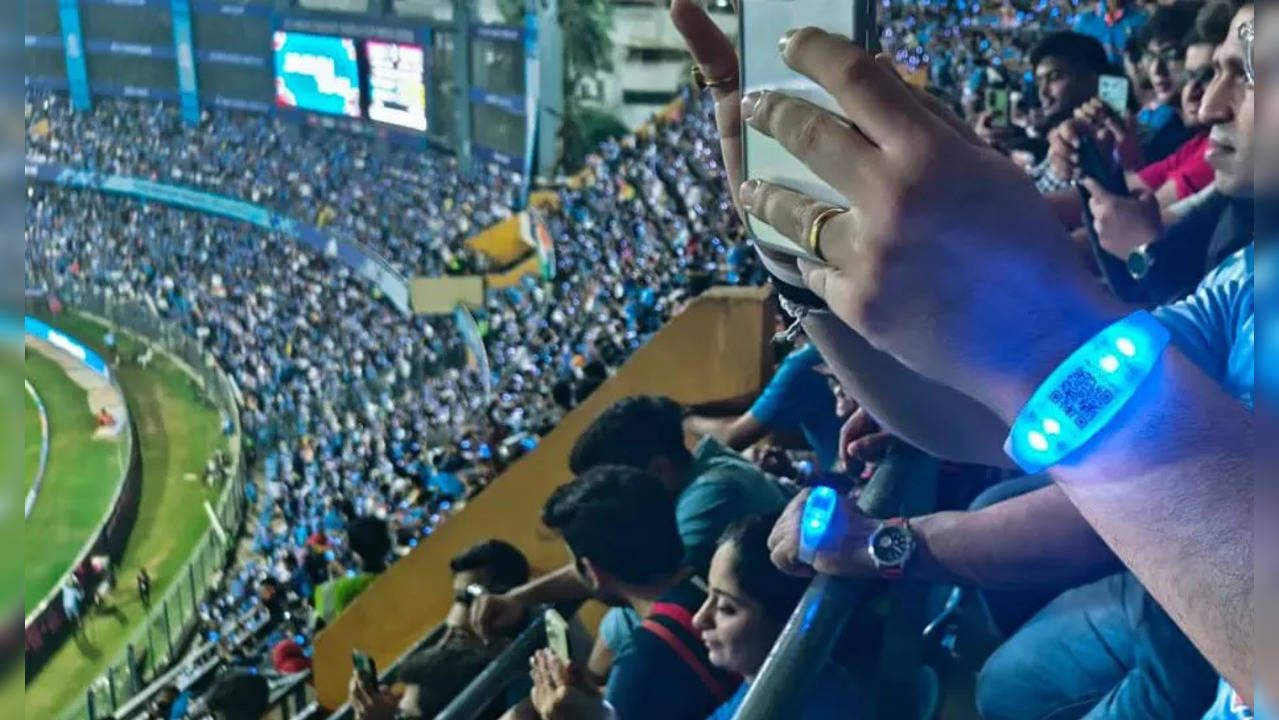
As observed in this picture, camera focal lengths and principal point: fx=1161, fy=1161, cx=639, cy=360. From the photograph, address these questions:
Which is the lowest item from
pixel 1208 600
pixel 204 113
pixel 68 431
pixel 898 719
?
pixel 68 431

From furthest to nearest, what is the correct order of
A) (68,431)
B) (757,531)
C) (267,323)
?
1. (267,323)
2. (68,431)
3. (757,531)

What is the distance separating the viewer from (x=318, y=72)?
41.3ft

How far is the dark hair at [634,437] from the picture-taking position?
194cm

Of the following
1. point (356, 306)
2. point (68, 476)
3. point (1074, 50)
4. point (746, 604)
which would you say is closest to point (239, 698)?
point (746, 604)

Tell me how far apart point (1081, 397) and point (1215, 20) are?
4.27 feet

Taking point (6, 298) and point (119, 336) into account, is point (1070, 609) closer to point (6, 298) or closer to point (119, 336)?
point (6, 298)

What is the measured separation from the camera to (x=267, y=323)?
1118 centimetres

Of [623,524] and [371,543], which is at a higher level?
[623,524]

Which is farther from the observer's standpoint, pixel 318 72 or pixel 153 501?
pixel 318 72

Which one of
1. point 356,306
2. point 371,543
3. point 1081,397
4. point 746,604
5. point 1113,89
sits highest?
point 1081,397

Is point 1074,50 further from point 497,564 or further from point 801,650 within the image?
point 801,650

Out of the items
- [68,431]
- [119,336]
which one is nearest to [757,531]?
[68,431]

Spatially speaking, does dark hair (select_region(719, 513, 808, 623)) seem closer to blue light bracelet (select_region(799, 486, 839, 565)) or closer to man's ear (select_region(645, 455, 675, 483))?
blue light bracelet (select_region(799, 486, 839, 565))

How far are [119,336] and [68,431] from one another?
177 centimetres
